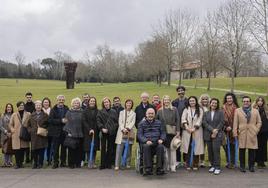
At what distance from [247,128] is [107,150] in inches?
140

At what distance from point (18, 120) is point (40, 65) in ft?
378

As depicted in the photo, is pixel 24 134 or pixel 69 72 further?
pixel 69 72

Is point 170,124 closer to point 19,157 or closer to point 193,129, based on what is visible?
point 193,129

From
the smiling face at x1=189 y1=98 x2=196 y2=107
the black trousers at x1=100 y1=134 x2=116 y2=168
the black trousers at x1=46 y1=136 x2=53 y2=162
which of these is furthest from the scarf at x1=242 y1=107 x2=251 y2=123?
the black trousers at x1=46 y1=136 x2=53 y2=162

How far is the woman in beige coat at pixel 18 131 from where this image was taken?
10430 millimetres

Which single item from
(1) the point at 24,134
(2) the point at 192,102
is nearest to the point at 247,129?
(2) the point at 192,102

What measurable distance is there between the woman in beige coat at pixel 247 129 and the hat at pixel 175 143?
138 cm

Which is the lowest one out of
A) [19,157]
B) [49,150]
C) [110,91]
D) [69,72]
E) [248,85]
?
[19,157]

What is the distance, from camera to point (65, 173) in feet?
31.3

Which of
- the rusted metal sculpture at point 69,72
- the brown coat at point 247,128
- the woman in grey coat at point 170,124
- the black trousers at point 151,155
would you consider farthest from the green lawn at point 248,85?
the black trousers at point 151,155

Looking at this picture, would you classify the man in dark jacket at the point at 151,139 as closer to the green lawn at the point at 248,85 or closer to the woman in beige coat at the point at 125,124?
the woman in beige coat at the point at 125,124

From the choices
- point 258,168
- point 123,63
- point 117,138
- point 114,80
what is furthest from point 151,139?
point 123,63

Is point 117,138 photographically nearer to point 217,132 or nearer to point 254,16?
point 217,132

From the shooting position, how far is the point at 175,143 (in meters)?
9.76
